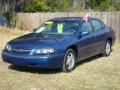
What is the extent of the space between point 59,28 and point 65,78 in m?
2.22

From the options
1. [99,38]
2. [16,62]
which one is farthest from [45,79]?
[99,38]

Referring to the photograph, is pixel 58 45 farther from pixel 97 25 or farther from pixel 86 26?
pixel 97 25

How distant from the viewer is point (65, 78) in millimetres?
9820

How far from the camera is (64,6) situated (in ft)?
94.5

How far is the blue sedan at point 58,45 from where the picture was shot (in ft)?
32.8

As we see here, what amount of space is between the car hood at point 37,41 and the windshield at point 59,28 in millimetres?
403

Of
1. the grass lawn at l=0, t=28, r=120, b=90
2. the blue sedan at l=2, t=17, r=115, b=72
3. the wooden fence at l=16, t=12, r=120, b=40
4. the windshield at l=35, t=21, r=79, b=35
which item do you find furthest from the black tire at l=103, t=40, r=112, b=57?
the wooden fence at l=16, t=12, r=120, b=40

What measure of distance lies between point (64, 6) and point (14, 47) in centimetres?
1877

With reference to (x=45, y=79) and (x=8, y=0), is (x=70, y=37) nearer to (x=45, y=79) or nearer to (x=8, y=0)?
(x=45, y=79)


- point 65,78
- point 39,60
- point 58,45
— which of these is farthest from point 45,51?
point 65,78

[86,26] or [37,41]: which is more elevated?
[86,26]

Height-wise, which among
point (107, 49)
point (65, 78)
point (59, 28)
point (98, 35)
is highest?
point (59, 28)

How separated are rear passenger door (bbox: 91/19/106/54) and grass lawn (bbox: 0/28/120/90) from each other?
0.51 m

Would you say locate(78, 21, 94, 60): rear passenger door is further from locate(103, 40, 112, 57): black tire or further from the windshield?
locate(103, 40, 112, 57): black tire
